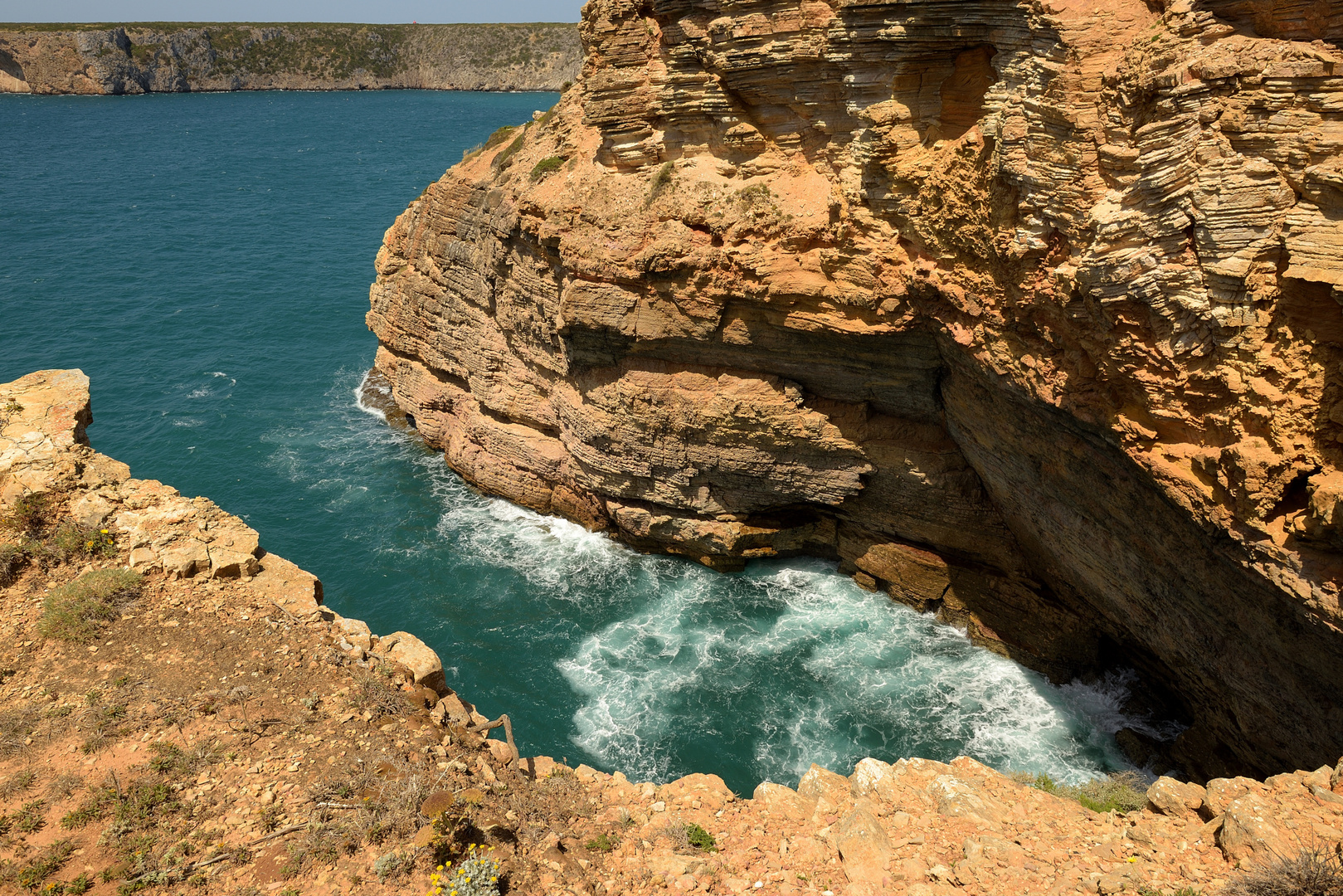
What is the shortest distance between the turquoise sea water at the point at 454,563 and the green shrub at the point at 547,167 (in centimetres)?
1472

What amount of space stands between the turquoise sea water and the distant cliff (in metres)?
118

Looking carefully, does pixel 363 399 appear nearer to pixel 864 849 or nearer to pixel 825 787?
pixel 825 787

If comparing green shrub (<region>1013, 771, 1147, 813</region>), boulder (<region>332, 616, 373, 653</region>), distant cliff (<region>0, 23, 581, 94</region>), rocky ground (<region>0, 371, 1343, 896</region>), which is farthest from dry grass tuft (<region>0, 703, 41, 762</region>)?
distant cliff (<region>0, 23, 581, 94</region>)

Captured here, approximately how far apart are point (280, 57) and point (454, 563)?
621 feet

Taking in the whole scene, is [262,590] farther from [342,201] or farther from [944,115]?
[342,201]

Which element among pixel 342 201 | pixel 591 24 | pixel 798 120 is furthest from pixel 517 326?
pixel 342 201

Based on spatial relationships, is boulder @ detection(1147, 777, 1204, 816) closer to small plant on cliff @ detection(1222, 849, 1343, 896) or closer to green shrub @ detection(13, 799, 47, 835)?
small plant on cliff @ detection(1222, 849, 1343, 896)

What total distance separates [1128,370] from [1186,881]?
1073 centimetres

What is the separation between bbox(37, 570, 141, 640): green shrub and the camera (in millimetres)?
16219

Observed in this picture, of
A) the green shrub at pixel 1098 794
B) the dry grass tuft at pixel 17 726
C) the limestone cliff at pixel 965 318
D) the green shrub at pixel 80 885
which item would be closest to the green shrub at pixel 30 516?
the dry grass tuft at pixel 17 726

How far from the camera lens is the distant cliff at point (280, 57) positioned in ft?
536

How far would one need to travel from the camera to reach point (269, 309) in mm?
56844

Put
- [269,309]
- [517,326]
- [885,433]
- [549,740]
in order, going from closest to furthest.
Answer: [549,740], [885,433], [517,326], [269,309]

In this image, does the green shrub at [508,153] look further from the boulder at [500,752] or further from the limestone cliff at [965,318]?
the boulder at [500,752]
